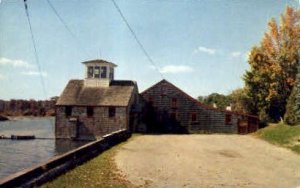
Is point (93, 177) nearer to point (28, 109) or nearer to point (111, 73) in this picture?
point (111, 73)

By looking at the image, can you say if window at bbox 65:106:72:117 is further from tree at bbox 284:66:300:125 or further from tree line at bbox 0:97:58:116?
tree line at bbox 0:97:58:116

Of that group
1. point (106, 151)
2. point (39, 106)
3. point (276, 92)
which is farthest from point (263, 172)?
point (39, 106)

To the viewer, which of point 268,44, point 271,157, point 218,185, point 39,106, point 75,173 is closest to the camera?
point 218,185

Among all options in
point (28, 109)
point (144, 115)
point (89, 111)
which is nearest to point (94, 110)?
point (89, 111)

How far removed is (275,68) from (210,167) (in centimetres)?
2978

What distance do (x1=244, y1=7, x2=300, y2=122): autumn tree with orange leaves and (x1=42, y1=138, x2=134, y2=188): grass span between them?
102 feet

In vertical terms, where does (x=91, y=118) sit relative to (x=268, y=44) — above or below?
below

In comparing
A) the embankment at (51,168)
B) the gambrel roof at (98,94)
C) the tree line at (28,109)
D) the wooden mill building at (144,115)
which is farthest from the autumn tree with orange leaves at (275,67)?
the tree line at (28,109)

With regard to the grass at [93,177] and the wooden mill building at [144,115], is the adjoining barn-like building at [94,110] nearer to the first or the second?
the wooden mill building at [144,115]

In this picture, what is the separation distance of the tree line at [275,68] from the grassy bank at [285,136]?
33.1 feet

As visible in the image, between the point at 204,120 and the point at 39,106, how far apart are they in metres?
142

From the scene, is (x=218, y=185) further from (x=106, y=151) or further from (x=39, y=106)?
(x=39, y=106)

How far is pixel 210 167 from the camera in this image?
18359 millimetres

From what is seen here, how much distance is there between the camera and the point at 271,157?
22.4 meters
